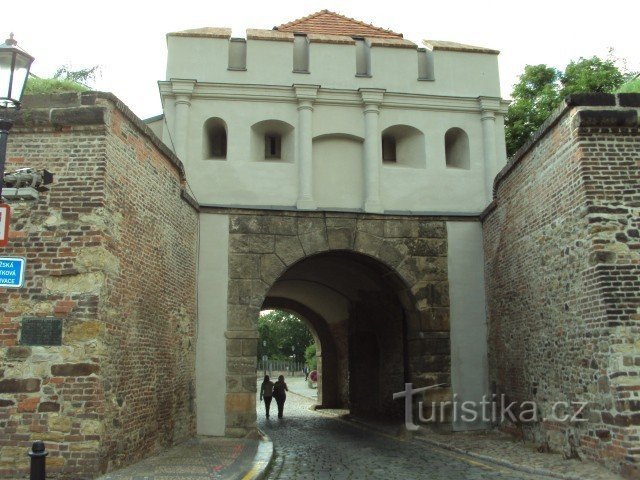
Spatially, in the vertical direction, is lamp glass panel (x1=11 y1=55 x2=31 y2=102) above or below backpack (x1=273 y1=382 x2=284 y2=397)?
above

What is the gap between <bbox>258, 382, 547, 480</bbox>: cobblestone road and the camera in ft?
28.7

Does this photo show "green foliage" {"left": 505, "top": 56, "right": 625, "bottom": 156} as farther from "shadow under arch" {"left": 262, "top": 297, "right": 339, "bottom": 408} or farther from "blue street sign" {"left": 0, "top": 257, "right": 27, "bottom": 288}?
"blue street sign" {"left": 0, "top": 257, "right": 27, "bottom": 288}

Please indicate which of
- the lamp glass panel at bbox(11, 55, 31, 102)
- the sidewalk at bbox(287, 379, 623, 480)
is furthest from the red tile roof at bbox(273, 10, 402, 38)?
the lamp glass panel at bbox(11, 55, 31, 102)

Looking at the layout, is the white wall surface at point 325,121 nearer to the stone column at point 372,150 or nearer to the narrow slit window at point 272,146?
the stone column at point 372,150

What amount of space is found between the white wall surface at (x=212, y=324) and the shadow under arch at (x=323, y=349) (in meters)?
9.17

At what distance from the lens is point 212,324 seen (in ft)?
41.4

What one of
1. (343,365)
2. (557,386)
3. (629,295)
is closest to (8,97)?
(629,295)

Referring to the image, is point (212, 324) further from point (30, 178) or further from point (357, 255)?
point (30, 178)

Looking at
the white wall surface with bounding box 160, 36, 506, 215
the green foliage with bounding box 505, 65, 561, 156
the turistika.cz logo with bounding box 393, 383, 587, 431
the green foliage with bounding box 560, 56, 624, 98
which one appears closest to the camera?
the turistika.cz logo with bounding box 393, 383, 587, 431

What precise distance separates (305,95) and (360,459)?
7.35 meters

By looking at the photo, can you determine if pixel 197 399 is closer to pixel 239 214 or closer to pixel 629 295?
pixel 239 214

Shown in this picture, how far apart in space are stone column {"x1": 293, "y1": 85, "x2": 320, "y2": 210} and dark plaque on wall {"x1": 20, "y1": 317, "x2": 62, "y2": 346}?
21.0ft

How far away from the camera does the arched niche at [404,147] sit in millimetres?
14055

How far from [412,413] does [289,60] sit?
793 cm
